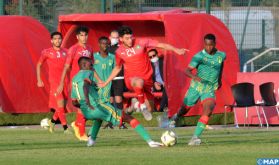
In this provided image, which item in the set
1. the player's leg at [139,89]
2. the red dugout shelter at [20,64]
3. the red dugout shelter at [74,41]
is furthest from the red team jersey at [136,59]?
the red dugout shelter at [20,64]

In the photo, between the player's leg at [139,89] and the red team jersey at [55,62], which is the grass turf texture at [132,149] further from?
the red team jersey at [55,62]

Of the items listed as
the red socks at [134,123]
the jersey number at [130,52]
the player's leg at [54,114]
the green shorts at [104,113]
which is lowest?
the player's leg at [54,114]

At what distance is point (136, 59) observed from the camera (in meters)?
23.5

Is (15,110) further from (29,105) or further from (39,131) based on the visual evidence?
(39,131)

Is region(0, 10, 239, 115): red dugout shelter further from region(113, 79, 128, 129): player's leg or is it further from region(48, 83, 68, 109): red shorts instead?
region(48, 83, 68, 109): red shorts

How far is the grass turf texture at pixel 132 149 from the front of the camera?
16.5 metres

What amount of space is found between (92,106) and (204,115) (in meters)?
2.27

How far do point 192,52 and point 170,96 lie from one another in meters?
1.39

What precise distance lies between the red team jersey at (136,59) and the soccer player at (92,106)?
6.53 ft

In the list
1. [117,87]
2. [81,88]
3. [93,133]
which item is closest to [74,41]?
[117,87]

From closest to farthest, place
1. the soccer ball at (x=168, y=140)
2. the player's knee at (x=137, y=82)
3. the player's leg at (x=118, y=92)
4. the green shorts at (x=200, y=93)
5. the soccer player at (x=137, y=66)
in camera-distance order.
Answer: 1. the soccer ball at (x=168, y=140)
2. the green shorts at (x=200, y=93)
3. the soccer player at (x=137, y=66)
4. the player's knee at (x=137, y=82)
5. the player's leg at (x=118, y=92)

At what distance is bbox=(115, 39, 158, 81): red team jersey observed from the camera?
21.7 m

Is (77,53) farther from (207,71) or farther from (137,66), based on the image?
(207,71)

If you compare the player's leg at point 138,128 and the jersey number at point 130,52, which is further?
the jersey number at point 130,52
